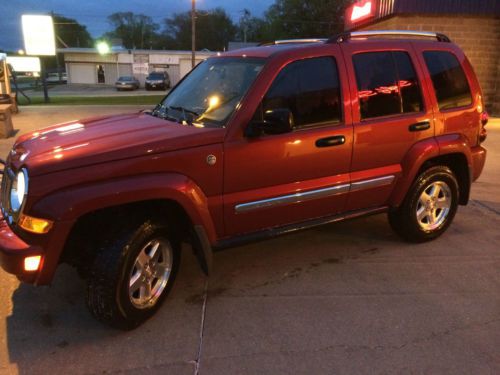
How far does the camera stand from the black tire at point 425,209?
4.43 meters

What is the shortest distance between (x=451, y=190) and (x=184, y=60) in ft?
161

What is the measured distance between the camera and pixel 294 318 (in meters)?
3.33

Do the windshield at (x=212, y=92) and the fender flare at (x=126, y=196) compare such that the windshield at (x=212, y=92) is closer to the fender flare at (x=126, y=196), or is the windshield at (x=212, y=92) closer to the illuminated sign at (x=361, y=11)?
the fender flare at (x=126, y=196)

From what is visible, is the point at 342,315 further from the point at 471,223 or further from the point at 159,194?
the point at 471,223

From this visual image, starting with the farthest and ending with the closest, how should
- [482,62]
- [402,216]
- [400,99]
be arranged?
[482,62] < [402,216] < [400,99]

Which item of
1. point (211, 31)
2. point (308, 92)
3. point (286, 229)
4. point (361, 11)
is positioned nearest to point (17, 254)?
point (286, 229)

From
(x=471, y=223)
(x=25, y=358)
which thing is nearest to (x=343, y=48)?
(x=471, y=223)

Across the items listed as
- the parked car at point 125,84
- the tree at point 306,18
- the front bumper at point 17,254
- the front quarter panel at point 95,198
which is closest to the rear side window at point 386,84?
the front quarter panel at point 95,198

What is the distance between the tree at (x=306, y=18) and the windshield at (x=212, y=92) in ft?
178

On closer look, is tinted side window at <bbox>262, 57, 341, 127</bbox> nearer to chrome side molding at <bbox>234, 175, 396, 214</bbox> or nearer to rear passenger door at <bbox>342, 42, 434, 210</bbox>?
rear passenger door at <bbox>342, 42, 434, 210</bbox>

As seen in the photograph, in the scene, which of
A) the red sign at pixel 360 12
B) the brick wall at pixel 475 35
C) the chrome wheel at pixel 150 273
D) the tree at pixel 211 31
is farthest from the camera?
the tree at pixel 211 31

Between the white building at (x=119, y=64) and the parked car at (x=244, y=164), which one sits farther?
the white building at (x=119, y=64)

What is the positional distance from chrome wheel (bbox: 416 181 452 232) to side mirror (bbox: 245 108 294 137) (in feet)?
6.32

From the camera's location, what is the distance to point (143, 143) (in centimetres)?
307
